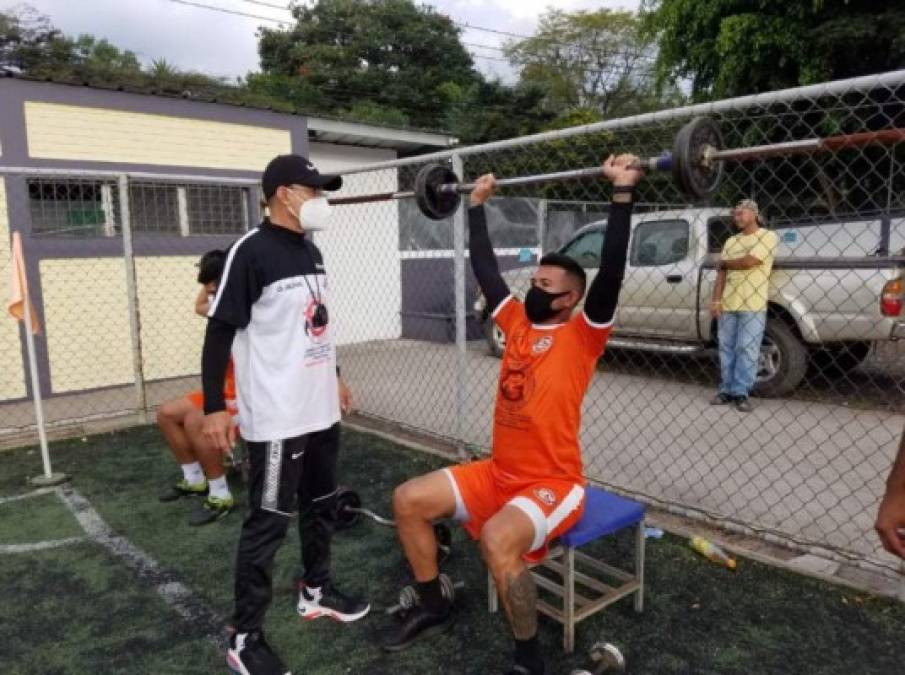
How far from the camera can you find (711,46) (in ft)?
35.7

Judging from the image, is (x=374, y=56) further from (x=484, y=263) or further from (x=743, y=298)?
(x=484, y=263)

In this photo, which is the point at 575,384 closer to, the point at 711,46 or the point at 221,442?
the point at 221,442

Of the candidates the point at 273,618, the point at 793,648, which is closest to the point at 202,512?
the point at 273,618

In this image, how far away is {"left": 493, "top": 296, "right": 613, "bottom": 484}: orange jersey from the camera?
2613mm

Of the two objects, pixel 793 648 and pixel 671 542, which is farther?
pixel 671 542

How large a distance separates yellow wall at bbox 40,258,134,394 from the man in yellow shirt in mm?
6394

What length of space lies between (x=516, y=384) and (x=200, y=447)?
2417 mm

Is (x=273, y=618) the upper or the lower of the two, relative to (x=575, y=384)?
lower

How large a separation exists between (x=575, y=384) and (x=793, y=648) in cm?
133

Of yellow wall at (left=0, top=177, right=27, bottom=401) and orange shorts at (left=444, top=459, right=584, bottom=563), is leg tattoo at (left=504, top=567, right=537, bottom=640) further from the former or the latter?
yellow wall at (left=0, top=177, right=27, bottom=401)

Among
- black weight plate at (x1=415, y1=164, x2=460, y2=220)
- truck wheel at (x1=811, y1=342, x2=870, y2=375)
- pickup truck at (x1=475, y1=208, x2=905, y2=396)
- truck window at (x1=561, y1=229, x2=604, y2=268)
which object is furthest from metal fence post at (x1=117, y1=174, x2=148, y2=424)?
truck wheel at (x1=811, y1=342, x2=870, y2=375)

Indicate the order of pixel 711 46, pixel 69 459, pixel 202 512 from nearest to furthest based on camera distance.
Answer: pixel 202 512 < pixel 69 459 < pixel 711 46

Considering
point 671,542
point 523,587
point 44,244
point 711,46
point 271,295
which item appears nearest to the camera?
point 523,587

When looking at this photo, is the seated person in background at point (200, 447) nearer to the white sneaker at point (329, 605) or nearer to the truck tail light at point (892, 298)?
the white sneaker at point (329, 605)
